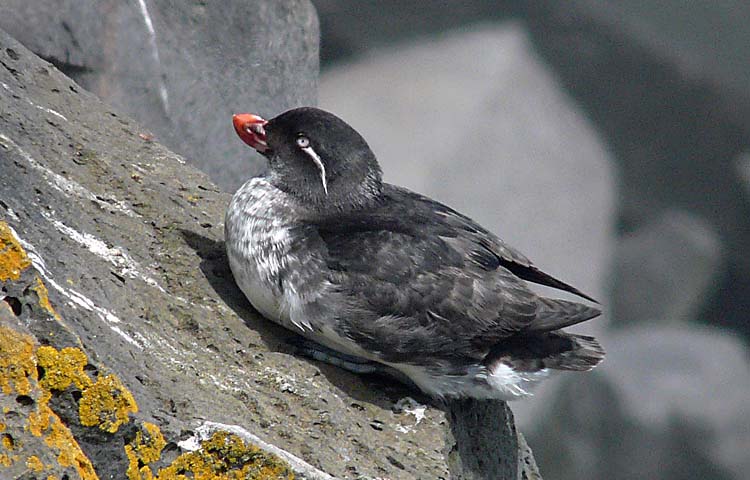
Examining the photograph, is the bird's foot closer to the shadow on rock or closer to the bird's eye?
the shadow on rock

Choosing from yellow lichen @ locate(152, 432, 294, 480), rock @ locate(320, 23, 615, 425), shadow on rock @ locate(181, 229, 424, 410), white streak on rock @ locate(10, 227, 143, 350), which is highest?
rock @ locate(320, 23, 615, 425)

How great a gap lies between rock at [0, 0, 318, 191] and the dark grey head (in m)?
1.18

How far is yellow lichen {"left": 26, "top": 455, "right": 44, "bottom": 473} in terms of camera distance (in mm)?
3260

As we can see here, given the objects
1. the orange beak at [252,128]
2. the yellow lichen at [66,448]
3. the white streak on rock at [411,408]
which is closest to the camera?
the yellow lichen at [66,448]

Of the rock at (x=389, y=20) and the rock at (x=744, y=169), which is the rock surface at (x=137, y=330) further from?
the rock at (x=744, y=169)

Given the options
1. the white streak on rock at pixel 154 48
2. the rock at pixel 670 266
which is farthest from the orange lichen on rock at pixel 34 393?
the rock at pixel 670 266

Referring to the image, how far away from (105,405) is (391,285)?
4.07 feet

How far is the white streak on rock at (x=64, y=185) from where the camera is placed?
4.15m

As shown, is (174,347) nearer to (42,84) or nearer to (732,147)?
(42,84)

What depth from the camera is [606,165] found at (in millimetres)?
15594

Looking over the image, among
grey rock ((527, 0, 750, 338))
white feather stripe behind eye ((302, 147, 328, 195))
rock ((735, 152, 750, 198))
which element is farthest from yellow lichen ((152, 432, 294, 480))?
rock ((735, 152, 750, 198))

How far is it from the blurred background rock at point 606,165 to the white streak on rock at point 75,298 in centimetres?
952

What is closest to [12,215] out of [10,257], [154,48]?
[10,257]

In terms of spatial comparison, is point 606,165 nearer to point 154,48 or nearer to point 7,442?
point 154,48
